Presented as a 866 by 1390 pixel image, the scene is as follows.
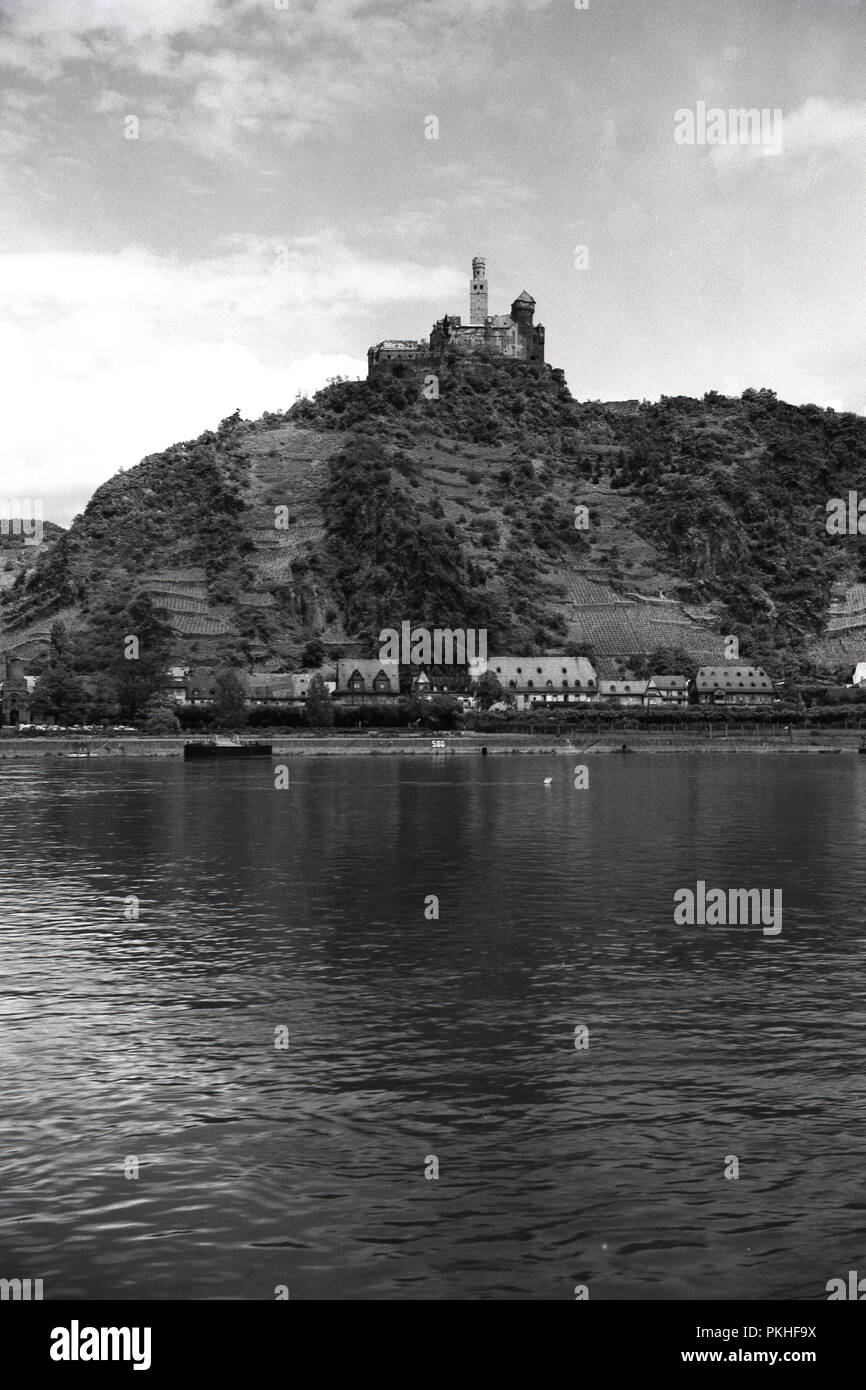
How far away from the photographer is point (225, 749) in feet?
491

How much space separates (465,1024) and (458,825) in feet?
140

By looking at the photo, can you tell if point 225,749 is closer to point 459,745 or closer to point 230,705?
point 230,705

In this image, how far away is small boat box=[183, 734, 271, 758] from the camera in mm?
149625

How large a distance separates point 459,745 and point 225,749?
32.1 m

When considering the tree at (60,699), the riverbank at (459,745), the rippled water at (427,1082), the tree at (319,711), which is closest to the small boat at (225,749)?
the riverbank at (459,745)

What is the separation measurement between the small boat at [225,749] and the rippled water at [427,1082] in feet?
315

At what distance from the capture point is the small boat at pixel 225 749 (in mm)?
149625

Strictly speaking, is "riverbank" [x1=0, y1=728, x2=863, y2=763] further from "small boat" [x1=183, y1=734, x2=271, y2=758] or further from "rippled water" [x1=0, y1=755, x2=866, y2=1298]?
"rippled water" [x1=0, y1=755, x2=866, y2=1298]

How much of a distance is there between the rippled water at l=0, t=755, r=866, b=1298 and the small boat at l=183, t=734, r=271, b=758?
96.1m

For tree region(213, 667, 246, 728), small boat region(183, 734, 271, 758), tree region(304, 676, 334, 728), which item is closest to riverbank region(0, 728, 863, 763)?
small boat region(183, 734, 271, 758)

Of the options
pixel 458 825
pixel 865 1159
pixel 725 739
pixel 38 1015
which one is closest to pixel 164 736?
pixel 725 739

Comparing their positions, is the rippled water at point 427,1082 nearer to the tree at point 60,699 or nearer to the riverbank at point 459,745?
the riverbank at point 459,745

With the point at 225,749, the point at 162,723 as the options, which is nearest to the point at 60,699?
the point at 162,723
